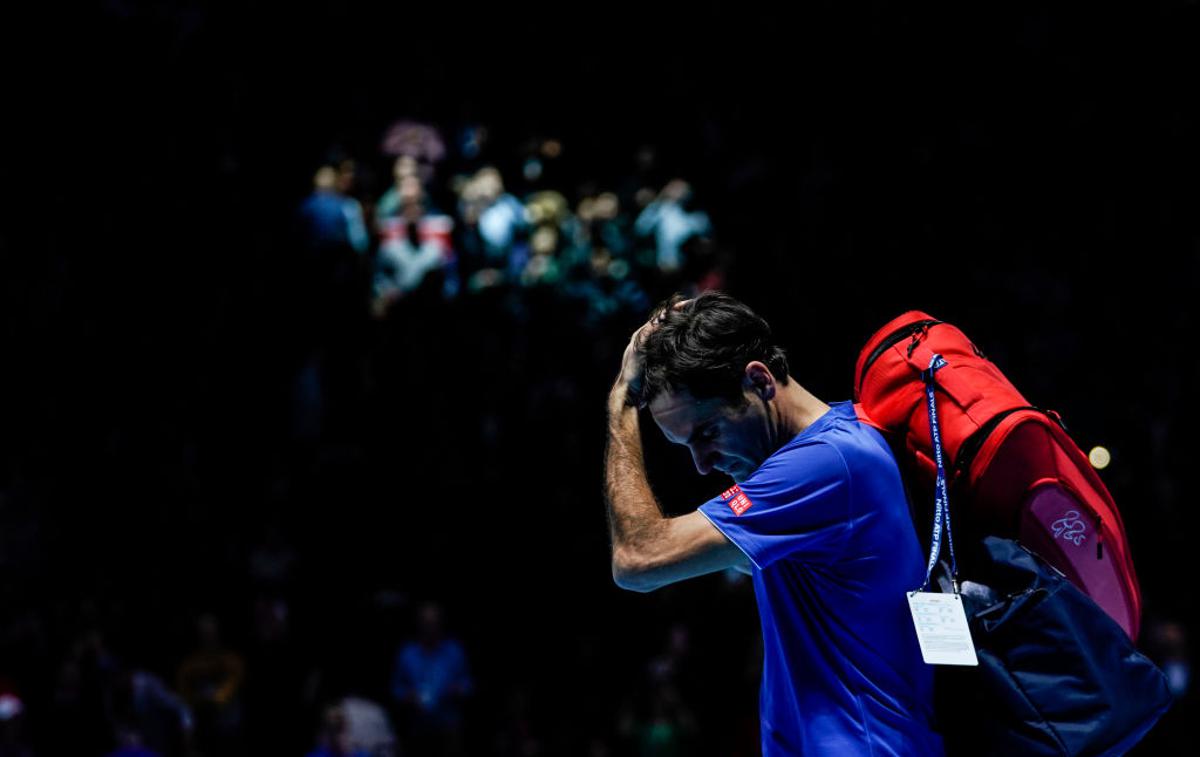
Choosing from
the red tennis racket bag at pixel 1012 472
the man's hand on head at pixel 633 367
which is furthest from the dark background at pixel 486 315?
the red tennis racket bag at pixel 1012 472

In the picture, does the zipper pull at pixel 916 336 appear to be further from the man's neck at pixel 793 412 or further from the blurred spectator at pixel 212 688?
the blurred spectator at pixel 212 688

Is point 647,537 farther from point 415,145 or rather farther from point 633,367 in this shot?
point 415,145

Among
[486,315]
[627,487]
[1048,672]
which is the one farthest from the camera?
[486,315]

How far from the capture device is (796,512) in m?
2.46

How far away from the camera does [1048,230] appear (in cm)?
1127

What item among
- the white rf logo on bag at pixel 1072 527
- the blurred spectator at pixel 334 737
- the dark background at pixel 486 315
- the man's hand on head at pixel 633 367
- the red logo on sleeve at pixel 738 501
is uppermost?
the dark background at pixel 486 315

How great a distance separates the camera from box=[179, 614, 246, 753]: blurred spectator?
8.19 m

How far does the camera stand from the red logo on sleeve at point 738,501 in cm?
248

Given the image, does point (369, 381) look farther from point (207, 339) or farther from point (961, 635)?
point (961, 635)

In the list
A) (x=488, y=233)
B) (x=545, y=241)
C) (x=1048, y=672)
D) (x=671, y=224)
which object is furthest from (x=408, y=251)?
(x=1048, y=672)

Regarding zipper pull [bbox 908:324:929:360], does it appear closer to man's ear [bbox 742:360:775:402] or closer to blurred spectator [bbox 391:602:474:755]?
man's ear [bbox 742:360:775:402]

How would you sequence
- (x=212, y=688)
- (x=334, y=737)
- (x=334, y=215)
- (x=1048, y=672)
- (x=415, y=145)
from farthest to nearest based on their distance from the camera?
(x=415, y=145), (x=334, y=215), (x=212, y=688), (x=334, y=737), (x=1048, y=672)

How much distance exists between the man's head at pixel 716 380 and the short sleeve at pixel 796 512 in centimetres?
17

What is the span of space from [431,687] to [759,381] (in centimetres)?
636
